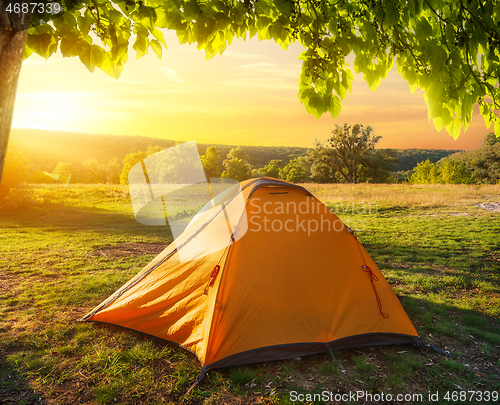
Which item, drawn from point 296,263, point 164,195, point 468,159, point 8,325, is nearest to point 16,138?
point 164,195

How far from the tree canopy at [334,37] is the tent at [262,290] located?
5.79 feet

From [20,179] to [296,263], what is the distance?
56.5ft

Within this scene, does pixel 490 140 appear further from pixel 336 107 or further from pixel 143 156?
pixel 336 107

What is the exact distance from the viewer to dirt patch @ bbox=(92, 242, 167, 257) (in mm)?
8367

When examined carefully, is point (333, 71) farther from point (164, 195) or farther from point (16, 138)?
point (164, 195)

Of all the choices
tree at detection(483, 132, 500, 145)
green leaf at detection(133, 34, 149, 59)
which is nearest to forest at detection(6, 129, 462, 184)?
tree at detection(483, 132, 500, 145)

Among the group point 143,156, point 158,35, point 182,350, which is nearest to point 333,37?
point 158,35

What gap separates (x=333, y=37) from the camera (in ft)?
9.15

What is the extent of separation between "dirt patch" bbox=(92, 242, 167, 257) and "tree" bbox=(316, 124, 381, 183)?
175 ft

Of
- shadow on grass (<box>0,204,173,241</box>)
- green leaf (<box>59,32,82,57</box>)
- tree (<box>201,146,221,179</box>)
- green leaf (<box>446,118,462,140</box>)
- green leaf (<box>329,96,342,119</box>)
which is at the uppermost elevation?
tree (<box>201,146,221,179</box>)

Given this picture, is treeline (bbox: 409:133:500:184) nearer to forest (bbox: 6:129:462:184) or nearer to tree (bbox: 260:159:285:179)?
forest (bbox: 6:129:462:184)

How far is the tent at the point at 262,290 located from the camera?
3439mm

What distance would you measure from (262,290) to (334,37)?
Answer: 290 cm

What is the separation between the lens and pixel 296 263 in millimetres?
3832
